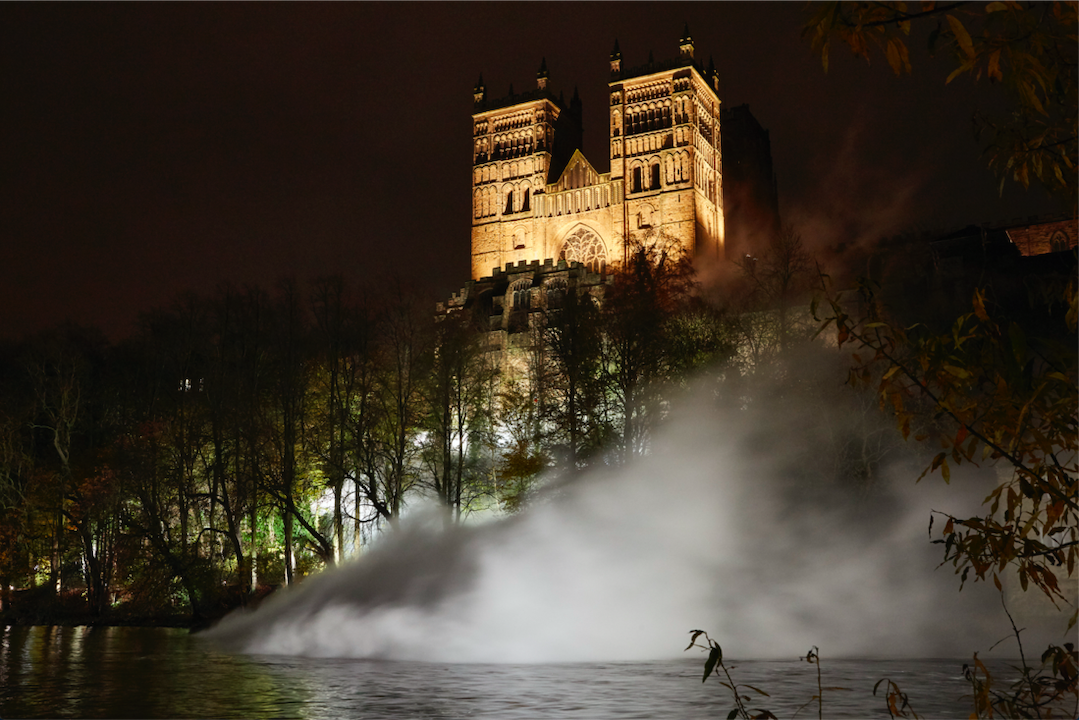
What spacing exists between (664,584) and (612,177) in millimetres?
74573

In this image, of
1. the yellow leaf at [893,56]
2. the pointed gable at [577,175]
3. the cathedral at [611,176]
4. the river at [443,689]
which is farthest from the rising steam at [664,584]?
the pointed gable at [577,175]

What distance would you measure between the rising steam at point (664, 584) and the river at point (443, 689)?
123 centimetres

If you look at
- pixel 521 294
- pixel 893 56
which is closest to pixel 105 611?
pixel 521 294

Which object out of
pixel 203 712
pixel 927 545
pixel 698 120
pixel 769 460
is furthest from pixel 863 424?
pixel 698 120

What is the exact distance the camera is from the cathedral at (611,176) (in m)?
89.5

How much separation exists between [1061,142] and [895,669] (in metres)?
15.0

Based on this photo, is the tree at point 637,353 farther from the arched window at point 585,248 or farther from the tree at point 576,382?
the arched window at point 585,248

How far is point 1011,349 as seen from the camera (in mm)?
3826

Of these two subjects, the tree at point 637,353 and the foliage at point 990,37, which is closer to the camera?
the foliage at point 990,37

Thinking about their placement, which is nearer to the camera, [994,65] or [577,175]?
[994,65]

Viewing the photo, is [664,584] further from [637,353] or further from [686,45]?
[686,45]

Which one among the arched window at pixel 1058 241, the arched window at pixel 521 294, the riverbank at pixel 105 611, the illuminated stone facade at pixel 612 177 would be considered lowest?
the riverbank at pixel 105 611

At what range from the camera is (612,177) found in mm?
92688

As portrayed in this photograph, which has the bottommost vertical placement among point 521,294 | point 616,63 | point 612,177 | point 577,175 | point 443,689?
point 443,689
